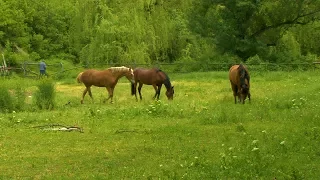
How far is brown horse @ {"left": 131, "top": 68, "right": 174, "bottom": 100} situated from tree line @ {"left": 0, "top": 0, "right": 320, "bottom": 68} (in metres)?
12.0

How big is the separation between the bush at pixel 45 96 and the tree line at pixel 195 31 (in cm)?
1602

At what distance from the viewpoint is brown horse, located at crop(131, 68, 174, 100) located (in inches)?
768

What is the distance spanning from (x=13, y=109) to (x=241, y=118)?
7.57 meters

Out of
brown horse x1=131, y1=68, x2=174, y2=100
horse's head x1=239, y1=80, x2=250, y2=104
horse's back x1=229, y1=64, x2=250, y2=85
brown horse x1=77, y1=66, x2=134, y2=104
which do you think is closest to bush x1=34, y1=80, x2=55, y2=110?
brown horse x1=77, y1=66, x2=134, y2=104

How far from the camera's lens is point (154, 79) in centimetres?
2020

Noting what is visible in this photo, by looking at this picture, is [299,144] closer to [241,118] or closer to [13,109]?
[241,118]

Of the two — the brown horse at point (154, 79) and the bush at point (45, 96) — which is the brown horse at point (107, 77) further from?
the bush at point (45, 96)

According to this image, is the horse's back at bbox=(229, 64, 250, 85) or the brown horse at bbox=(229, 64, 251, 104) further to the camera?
the horse's back at bbox=(229, 64, 250, 85)

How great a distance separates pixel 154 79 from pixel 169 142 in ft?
32.5

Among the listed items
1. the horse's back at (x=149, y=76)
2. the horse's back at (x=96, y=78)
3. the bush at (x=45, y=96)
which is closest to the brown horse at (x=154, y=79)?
the horse's back at (x=149, y=76)

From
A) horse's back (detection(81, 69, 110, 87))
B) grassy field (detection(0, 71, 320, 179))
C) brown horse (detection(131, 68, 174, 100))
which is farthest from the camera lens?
horse's back (detection(81, 69, 110, 87))

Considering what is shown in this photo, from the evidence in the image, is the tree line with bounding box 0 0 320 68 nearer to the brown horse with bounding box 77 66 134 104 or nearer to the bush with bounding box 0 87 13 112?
the brown horse with bounding box 77 66 134 104

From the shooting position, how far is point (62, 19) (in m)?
45.7

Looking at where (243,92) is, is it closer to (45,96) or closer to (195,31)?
(45,96)
